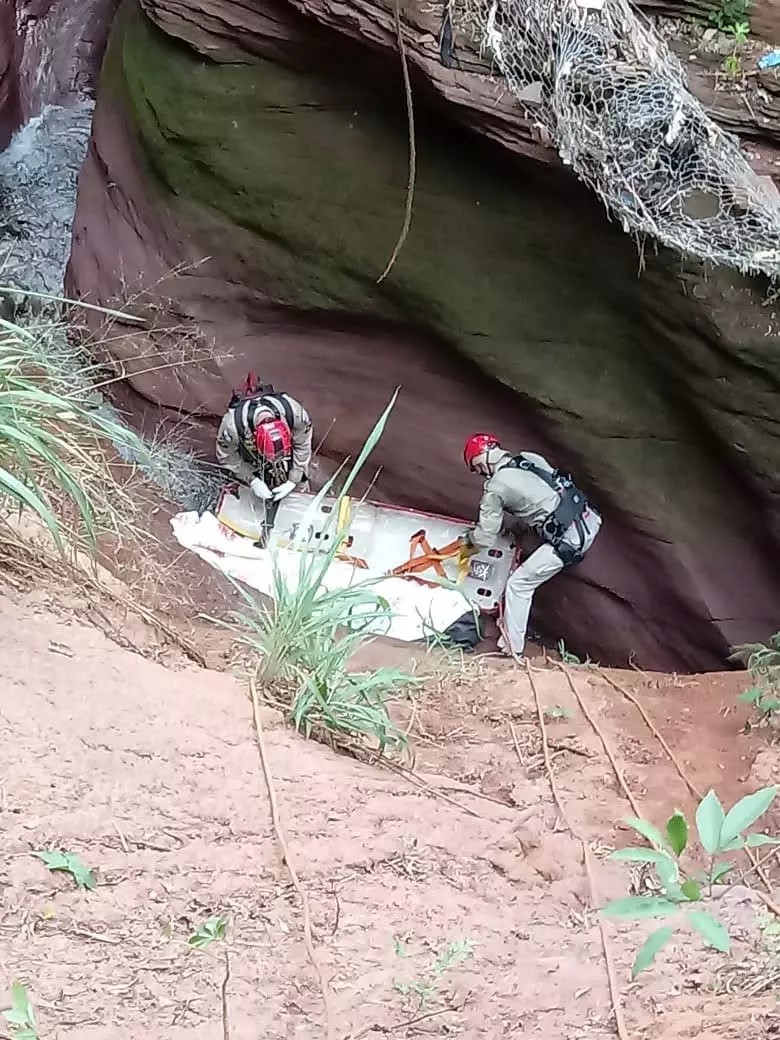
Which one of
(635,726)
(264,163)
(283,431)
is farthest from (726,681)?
(264,163)

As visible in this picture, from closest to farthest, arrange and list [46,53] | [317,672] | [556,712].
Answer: [317,672]
[556,712]
[46,53]

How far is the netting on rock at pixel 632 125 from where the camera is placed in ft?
12.8

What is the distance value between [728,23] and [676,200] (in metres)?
0.83

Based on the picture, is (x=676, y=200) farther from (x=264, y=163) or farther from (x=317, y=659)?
(x=317, y=659)

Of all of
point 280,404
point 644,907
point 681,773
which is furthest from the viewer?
point 280,404

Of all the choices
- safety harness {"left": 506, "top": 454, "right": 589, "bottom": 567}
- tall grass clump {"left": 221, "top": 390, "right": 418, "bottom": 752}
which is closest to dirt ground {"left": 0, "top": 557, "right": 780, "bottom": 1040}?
tall grass clump {"left": 221, "top": 390, "right": 418, "bottom": 752}

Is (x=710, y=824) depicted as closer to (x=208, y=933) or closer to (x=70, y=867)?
(x=208, y=933)

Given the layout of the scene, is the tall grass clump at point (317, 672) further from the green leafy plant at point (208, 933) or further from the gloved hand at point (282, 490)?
the gloved hand at point (282, 490)

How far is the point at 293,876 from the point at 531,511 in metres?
2.95

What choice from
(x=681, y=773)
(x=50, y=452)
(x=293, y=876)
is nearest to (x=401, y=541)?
(x=681, y=773)

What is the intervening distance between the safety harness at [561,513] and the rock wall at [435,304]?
253 mm

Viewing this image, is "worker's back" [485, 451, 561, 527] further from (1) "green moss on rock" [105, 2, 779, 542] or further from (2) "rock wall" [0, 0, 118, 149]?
(2) "rock wall" [0, 0, 118, 149]

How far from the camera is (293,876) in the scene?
5.84 feet

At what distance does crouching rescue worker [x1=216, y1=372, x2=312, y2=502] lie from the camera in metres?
4.67
